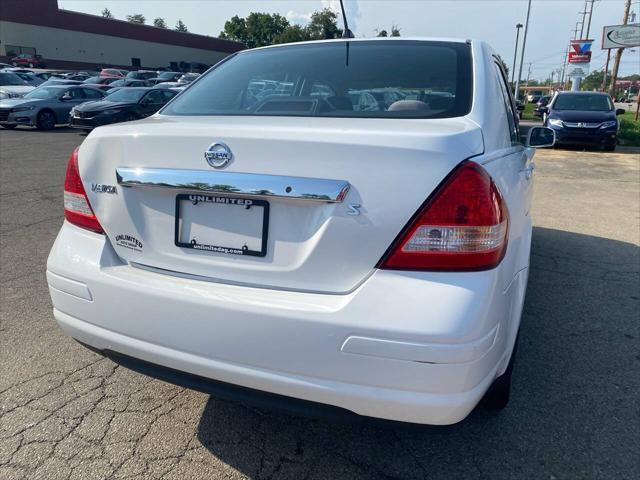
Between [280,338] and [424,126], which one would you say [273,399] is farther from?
[424,126]

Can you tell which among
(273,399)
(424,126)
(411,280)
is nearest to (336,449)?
(273,399)

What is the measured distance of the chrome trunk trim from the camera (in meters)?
1.71

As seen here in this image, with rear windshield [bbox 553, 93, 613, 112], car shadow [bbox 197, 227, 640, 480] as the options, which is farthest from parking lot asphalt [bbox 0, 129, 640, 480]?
rear windshield [bbox 553, 93, 613, 112]

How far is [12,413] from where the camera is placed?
8.16 ft

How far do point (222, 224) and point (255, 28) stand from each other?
8715cm

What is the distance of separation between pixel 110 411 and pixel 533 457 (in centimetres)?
194

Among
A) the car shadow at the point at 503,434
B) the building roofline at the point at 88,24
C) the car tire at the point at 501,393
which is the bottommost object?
the car shadow at the point at 503,434

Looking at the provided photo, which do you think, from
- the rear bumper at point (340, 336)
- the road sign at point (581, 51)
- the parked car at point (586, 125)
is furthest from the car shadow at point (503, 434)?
Answer: the road sign at point (581, 51)

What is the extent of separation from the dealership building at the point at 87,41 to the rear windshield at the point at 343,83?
56339mm

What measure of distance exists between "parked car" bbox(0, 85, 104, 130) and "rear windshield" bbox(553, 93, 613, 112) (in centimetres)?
1474

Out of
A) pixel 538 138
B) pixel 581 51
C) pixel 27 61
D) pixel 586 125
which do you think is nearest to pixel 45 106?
pixel 586 125

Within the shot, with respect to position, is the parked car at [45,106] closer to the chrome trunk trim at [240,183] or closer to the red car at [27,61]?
the chrome trunk trim at [240,183]

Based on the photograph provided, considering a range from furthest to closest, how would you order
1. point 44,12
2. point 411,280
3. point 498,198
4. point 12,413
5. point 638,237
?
point 44,12
point 638,237
point 12,413
point 498,198
point 411,280

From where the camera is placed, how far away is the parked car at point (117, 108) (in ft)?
49.0
